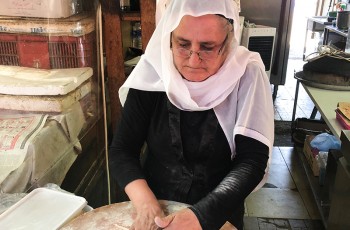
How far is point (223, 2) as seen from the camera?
3.53ft

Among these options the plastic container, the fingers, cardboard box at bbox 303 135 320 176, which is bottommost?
cardboard box at bbox 303 135 320 176

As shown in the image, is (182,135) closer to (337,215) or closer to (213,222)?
(213,222)

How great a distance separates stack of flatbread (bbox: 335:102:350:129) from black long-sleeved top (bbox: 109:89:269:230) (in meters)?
0.85

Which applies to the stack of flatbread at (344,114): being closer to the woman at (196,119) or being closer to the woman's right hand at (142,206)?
the woman at (196,119)

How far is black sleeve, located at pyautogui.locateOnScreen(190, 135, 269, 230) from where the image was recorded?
3.39 feet

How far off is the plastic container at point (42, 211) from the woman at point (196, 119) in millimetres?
191

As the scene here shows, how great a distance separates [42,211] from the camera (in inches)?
45.5

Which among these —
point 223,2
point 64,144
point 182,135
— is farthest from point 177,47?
point 64,144

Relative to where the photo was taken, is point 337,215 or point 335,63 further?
point 335,63

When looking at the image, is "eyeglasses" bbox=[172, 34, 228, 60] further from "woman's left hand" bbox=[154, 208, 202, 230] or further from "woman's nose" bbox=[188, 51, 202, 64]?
"woman's left hand" bbox=[154, 208, 202, 230]

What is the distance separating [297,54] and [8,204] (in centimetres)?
664

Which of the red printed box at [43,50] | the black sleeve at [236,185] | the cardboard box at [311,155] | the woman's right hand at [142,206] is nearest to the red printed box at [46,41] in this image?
the red printed box at [43,50]

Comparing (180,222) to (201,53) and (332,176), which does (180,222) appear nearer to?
(201,53)

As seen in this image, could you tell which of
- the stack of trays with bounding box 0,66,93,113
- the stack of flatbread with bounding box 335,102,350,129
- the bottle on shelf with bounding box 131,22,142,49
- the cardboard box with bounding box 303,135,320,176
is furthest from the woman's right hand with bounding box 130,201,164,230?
the cardboard box with bounding box 303,135,320,176
